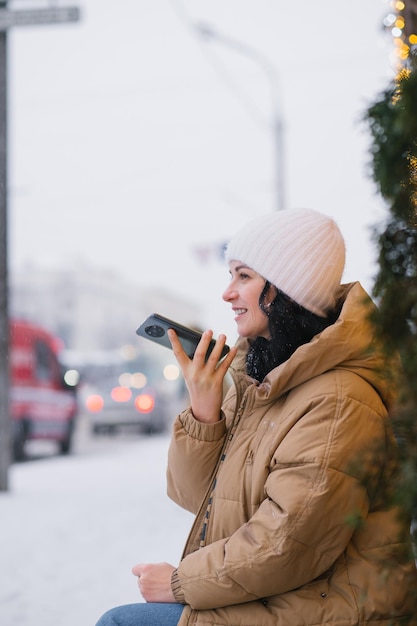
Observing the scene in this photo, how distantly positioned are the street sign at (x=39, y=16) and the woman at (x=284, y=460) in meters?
4.61

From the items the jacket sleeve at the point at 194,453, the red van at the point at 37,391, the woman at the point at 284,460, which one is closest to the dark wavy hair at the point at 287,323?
the woman at the point at 284,460

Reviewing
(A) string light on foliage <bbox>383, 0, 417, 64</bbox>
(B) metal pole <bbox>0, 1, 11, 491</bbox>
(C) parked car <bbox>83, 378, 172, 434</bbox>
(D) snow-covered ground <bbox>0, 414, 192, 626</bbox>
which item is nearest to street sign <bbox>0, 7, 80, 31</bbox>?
(B) metal pole <bbox>0, 1, 11, 491</bbox>

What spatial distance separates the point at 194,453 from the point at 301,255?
0.58m

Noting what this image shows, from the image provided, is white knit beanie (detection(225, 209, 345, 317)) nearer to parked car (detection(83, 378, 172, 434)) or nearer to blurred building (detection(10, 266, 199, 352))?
parked car (detection(83, 378, 172, 434))

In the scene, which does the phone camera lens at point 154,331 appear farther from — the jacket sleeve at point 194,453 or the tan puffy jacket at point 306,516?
the tan puffy jacket at point 306,516

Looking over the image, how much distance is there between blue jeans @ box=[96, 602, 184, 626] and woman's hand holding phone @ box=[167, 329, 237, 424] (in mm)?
464

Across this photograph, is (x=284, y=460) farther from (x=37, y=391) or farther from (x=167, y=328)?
(x=37, y=391)

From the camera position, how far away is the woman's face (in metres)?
2.15

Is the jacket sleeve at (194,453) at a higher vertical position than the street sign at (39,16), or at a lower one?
lower

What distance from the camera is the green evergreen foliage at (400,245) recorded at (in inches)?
48.2

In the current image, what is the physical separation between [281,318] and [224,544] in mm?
608

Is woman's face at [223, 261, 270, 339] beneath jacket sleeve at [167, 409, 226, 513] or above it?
above

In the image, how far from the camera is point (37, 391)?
13.1m

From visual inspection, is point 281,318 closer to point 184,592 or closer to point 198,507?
point 198,507
